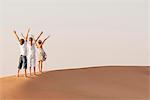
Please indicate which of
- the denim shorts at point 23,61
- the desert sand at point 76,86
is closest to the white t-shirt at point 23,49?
the denim shorts at point 23,61

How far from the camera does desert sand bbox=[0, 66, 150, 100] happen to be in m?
13.8

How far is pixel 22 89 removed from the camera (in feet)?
46.4

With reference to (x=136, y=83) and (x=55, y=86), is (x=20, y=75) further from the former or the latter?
(x=136, y=83)

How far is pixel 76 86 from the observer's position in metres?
15.2

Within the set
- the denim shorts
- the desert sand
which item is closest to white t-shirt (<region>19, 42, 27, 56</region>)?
the denim shorts

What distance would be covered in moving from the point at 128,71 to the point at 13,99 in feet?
26.3

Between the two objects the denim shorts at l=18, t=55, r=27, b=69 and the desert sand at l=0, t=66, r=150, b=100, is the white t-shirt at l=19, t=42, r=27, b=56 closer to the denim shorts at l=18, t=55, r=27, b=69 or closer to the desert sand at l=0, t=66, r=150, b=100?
the denim shorts at l=18, t=55, r=27, b=69

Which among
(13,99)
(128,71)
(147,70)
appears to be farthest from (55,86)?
(147,70)

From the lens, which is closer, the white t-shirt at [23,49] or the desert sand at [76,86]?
the desert sand at [76,86]

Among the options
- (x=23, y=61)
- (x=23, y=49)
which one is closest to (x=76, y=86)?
(x=23, y=61)

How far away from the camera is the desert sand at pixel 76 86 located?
1384 cm

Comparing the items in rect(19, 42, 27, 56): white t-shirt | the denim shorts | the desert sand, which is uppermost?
rect(19, 42, 27, 56): white t-shirt

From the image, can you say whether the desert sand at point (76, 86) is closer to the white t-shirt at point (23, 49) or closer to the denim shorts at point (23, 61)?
the denim shorts at point (23, 61)

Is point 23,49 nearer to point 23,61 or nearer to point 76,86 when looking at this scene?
point 23,61
